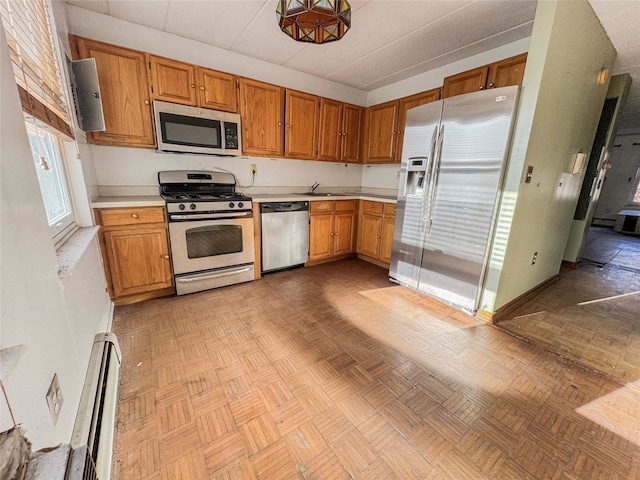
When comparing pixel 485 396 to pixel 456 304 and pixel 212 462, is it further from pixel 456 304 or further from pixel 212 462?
pixel 212 462

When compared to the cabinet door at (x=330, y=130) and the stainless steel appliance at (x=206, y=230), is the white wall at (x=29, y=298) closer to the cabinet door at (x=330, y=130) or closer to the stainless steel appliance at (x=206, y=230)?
the stainless steel appliance at (x=206, y=230)

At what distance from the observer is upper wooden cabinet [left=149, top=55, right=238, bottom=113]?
246 cm

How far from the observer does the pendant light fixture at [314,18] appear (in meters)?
1.51

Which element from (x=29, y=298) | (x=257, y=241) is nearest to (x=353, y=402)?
(x=29, y=298)

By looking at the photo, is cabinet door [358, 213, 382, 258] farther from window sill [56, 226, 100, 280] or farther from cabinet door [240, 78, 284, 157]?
window sill [56, 226, 100, 280]

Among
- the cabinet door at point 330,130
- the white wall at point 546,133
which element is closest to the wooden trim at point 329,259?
the cabinet door at point 330,130

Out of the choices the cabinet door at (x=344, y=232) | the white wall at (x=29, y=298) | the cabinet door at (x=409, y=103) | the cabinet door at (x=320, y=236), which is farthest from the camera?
the cabinet door at (x=344, y=232)

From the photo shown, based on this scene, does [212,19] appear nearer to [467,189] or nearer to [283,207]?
[283,207]

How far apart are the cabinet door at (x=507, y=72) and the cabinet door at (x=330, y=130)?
181 cm

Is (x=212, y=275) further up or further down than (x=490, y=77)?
further down

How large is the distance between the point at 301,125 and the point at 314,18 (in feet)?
5.46

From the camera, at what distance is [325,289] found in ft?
9.32

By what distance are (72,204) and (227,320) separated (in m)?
1.37

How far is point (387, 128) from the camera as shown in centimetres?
367
